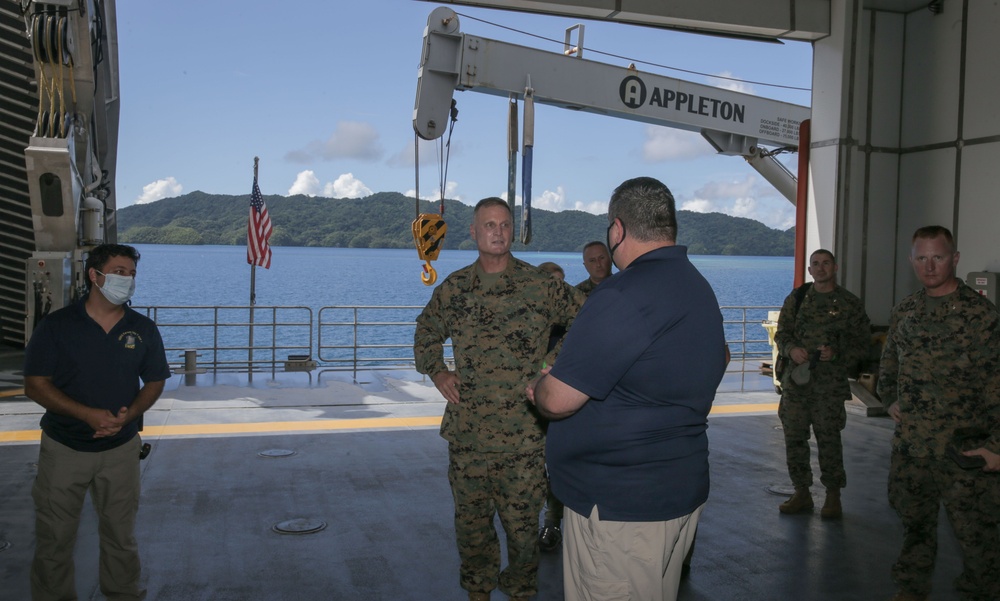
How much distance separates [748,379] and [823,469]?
6712 mm

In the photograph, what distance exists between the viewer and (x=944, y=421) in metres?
3.79

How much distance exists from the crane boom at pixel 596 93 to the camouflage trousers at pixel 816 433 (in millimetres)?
4232

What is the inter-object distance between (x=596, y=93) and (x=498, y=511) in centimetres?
656

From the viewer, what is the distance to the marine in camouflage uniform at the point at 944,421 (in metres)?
3.72

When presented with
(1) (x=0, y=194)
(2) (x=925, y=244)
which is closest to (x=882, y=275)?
(2) (x=925, y=244)

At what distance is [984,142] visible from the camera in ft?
27.5

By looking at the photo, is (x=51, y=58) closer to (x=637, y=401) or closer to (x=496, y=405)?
(x=496, y=405)

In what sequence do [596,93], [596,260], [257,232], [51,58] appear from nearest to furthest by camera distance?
1. [596,260]
2. [51,58]
3. [596,93]
4. [257,232]

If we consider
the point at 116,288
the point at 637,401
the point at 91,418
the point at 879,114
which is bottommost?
the point at 91,418

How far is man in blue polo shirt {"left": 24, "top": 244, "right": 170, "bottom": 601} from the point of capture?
3.61m

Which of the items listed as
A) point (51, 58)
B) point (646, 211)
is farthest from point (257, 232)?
point (646, 211)

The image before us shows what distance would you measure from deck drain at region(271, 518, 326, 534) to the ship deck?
1 cm

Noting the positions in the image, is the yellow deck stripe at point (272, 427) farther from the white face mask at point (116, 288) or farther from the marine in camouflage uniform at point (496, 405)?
the marine in camouflage uniform at point (496, 405)

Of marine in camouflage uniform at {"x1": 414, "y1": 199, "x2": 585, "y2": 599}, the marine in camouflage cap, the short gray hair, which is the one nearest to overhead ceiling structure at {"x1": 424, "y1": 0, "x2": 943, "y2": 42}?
the marine in camouflage cap
